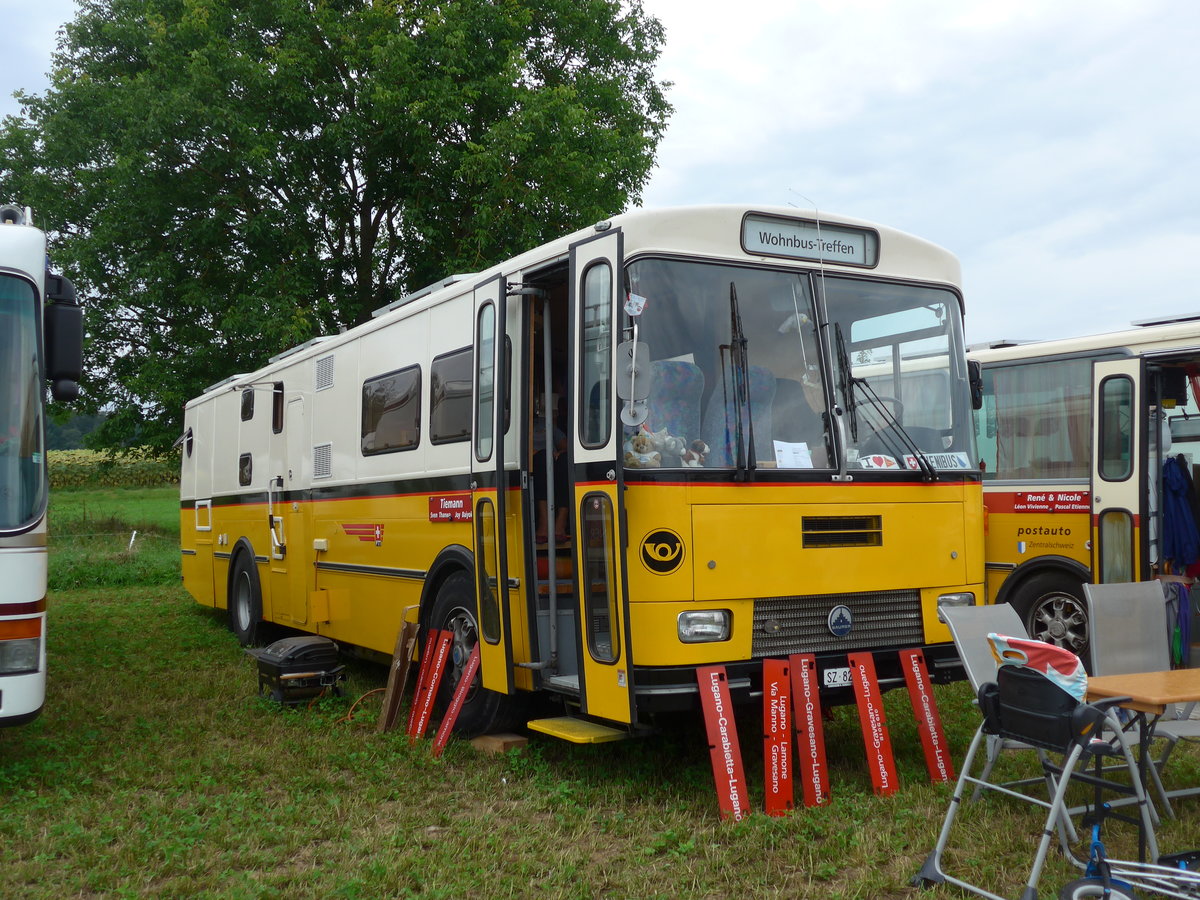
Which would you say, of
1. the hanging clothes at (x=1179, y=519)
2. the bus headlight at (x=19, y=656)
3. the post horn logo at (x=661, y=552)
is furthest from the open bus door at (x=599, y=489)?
the hanging clothes at (x=1179, y=519)

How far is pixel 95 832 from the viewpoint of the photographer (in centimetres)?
548

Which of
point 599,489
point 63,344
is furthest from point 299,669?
point 599,489

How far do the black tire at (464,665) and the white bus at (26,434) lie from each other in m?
2.49

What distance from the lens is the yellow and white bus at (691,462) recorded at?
18.5 feet

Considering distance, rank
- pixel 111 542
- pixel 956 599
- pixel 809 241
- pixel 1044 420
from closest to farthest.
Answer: pixel 809 241, pixel 956 599, pixel 1044 420, pixel 111 542

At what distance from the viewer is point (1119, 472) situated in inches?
358

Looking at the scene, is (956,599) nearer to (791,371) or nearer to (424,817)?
(791,371)

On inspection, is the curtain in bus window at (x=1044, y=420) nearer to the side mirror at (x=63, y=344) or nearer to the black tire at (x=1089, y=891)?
the black tire at (x=1089, y=891)

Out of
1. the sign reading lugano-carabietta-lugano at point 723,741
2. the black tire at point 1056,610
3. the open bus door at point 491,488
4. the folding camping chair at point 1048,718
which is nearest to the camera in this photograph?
the folding camping chair at point 1048,718

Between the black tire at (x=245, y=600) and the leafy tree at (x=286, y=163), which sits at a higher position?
the leafy tree at (x=286, y=163)

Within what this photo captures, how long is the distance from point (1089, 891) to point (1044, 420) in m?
6.60

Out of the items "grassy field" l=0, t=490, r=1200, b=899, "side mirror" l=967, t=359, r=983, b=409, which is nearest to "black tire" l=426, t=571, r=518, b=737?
"grassy field" l=0, t=490, r=1200, b=899

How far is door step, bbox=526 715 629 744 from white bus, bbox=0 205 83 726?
9.17 feet

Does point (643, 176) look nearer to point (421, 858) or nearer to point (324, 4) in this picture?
point (324, 4)
